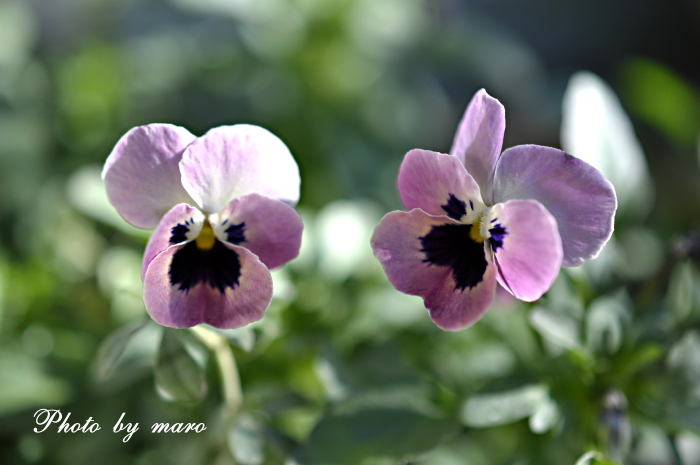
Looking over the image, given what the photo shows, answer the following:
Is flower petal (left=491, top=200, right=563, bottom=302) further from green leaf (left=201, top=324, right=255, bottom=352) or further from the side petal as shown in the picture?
green leaf (left=201, top=324, right=255, bottom=352)

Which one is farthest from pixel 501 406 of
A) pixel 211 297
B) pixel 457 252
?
pixel 211 297

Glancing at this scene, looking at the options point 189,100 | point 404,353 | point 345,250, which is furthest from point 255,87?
point 404,353

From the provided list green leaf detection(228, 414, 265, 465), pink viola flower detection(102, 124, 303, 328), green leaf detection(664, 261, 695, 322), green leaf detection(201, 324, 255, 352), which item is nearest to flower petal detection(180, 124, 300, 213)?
pink viola flower detection(102, 124, 303, 328)

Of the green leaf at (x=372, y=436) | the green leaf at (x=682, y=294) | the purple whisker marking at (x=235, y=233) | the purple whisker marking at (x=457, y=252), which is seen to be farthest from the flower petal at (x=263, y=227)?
the green leaf at (x=682, y=294)

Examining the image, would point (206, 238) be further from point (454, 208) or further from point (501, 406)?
point (501, 406)

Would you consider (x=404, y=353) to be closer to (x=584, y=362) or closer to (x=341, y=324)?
(x=341, y=324)

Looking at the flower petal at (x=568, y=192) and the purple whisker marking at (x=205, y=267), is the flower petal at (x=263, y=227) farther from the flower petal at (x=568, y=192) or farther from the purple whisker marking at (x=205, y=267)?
the flower petal at (x=568, y=192)
